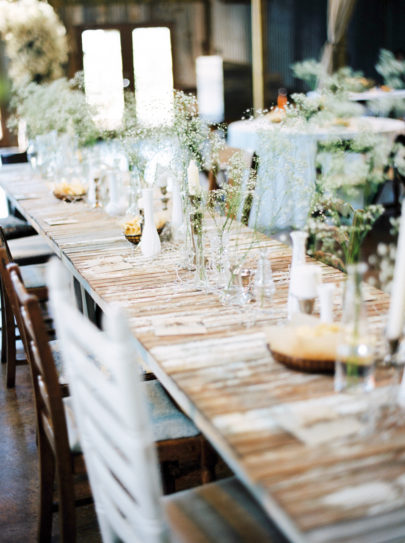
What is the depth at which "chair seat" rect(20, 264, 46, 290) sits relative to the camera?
328 centimetres

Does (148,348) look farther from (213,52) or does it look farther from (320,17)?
(320,17)

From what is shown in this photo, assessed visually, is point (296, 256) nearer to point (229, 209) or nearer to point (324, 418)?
point (229, 209)

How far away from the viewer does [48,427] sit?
2.00 m

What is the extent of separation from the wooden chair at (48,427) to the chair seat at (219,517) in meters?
0.43

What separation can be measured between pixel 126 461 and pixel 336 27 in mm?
7513

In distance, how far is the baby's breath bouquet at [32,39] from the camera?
7.32m

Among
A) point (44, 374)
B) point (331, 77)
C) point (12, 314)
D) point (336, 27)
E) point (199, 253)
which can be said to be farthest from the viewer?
point (336, 27)

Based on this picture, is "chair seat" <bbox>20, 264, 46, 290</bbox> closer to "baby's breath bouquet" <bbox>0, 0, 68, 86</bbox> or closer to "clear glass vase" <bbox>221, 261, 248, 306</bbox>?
"clear glass vase" <bbox>221, 261, 248, 306</bbox>

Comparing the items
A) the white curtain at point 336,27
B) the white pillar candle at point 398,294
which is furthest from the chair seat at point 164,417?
the white curtain at point 336,27

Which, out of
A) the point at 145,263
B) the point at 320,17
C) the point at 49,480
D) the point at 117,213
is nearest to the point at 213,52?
the point at 320,17

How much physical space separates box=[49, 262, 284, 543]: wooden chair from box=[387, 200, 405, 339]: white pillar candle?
0.50 m

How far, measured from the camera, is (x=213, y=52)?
10234mm

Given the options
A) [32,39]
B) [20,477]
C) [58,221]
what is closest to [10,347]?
[58,221]

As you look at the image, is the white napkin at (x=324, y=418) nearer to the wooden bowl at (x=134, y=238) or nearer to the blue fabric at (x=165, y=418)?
the blue fabric at (x=165, y=418)
